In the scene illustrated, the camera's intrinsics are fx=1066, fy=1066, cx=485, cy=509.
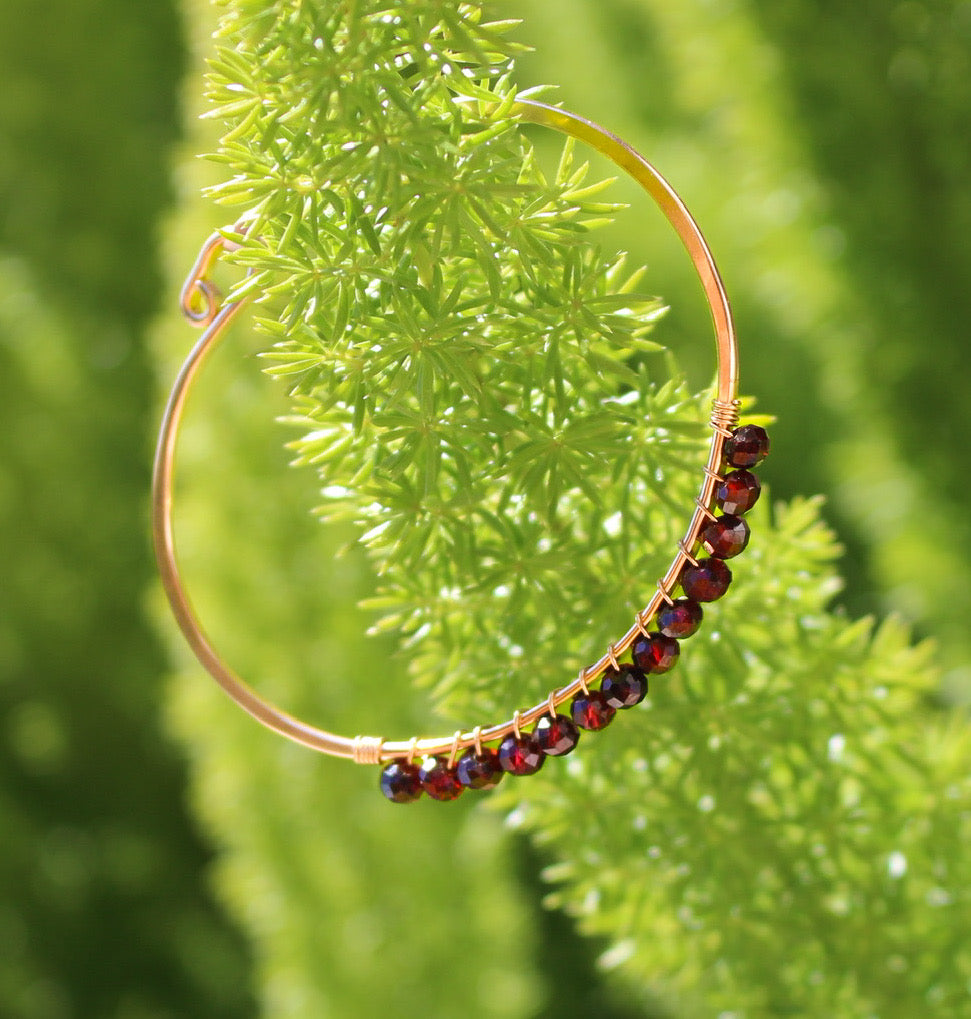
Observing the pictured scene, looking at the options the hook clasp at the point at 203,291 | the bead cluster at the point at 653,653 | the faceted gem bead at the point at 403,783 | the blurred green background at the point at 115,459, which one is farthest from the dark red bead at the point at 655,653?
the blurred green background at the point at 115,459

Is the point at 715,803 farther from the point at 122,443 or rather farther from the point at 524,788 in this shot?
the point at 122,443

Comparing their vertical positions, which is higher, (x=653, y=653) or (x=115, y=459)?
(x=653, y=653)

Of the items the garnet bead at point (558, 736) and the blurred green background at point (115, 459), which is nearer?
the garnet bead at point (558, 736)

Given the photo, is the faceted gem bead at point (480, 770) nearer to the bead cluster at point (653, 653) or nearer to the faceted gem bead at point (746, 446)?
the bead cluster at point (653, 653)

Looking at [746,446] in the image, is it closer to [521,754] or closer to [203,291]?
[521,754]

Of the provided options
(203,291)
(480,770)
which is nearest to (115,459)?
(203,291)

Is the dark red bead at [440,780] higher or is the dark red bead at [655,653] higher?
the dark red bead at [655,653]
